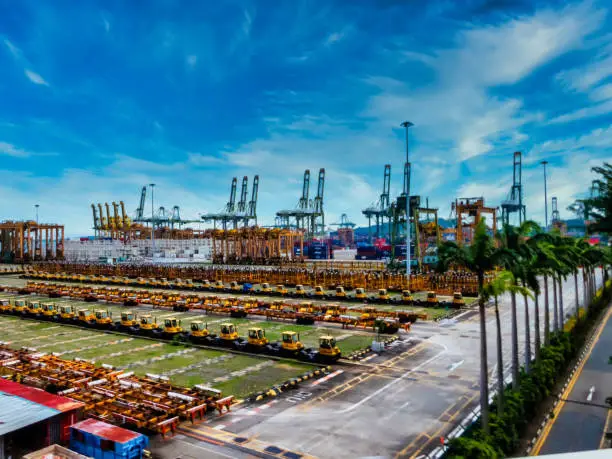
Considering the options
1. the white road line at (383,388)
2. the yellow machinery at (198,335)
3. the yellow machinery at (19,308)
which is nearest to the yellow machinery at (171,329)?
the yellow machinery at (198,335)

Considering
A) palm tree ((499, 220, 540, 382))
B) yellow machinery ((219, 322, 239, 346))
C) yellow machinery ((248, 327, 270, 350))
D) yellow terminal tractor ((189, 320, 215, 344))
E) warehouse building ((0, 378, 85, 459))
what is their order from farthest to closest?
yellow terminal tractor ((189, 320, 215, 344)) → yellow machinery ((219, 322, 239, 346)) → yellow machinery ((248, 327, 270, 350)) → palm tree ((499, 220, 540, 382)) → warehouse building ((0, 378, 85, 459))

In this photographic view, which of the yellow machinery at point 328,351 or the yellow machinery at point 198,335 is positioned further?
the yellow machinery at point 198,335

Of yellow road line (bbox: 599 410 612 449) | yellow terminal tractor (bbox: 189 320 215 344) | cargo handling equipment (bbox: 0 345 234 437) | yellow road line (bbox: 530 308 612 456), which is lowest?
yellow road line (bbox: 599 410 612 449)

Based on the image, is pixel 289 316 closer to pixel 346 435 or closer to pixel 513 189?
pixel 346 435

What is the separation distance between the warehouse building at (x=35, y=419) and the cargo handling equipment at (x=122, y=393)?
6.03ft

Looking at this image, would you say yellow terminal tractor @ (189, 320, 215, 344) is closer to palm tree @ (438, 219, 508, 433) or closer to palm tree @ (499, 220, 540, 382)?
palm tree @ (499, 220, 540, 382)

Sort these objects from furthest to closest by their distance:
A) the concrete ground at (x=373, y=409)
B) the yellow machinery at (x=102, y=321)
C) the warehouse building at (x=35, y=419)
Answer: the yellow machinery at (x=102, y=321) < the concrete ground at (x=373, y=409) < the warehouse building at (x=35, y=419)

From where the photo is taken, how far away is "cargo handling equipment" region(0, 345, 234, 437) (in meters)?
18.6

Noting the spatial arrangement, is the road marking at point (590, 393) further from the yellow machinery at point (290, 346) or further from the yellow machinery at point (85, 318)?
the yellow machinery at point (85, 318)

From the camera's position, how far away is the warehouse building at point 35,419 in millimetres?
15570

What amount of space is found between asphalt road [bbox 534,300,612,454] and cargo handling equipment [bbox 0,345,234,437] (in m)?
12.8

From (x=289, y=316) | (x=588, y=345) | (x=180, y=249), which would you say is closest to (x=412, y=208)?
(x=289, y=316)

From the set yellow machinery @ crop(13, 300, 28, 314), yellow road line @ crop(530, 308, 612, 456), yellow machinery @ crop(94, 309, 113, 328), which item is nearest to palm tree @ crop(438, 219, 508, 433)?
yellow road line @ crop(530, 308, 612, 456)

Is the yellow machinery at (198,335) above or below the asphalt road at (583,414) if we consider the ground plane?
above
